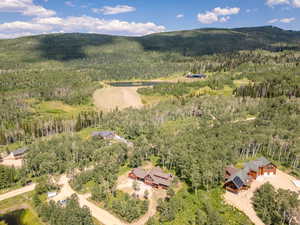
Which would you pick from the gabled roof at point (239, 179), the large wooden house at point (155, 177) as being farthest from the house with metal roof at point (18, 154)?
the gabled roof at point (239, 179)

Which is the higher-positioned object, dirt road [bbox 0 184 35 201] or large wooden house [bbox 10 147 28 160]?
large wooden house [bbox 10 147 28 160]

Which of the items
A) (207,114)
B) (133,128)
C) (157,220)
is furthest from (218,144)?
(207,114)

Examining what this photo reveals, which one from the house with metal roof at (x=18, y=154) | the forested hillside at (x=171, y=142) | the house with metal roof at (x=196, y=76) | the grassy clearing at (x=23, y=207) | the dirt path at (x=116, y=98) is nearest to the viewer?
the grassy clearing at (x=23, y=207)

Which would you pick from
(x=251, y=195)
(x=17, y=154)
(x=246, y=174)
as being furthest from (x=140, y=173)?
(x=17, y=154)

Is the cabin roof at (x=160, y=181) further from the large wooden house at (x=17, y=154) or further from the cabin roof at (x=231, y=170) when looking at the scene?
the large wooden house at (x=17, y=154)

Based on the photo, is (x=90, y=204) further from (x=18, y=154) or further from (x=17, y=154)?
(x=17, y=154)

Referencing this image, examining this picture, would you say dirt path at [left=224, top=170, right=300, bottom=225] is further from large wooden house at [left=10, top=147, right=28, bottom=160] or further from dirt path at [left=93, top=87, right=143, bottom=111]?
dirt path at [left=93, top=87, right=143, bottom=111]

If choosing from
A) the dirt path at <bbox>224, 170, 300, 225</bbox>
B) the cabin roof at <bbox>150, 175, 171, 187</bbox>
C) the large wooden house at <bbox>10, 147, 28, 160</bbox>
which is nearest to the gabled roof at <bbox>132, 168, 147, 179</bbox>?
the cabin roof at <bbox>150, 175, 171, 187</bbox>
